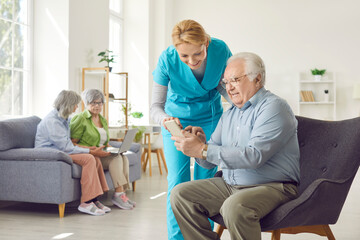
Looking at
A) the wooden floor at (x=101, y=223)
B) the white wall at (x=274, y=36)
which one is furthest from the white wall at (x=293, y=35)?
the wooden floor at (x=101, y=223)

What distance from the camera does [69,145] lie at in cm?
396

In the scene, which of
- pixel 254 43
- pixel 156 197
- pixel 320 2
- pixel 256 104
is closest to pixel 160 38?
pixel 254 43

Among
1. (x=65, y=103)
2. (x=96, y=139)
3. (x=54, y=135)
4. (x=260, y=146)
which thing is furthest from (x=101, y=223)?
(x=260, y=146)

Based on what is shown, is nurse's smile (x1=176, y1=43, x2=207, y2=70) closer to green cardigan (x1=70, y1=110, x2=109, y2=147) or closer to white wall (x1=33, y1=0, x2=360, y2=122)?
green cardigan (x1=70, y1=110, x2=109, y2=147)

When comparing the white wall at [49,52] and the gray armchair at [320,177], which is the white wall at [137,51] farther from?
the gray armchair at [320,177]

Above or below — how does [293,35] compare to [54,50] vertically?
above

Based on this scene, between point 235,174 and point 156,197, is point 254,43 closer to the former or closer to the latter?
point 156,197

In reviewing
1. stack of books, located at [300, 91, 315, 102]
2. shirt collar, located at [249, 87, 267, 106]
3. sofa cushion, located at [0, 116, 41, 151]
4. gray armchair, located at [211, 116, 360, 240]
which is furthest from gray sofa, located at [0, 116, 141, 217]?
stack of books, located at [300, 91, 315, 102]

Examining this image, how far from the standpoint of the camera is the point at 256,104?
6.68 ft

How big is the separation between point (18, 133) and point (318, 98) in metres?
5.56

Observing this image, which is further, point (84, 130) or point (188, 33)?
point (84, 130)

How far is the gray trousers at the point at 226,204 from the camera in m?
1.78

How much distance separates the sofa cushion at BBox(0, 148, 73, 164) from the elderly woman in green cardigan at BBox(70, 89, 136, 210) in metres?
0.49

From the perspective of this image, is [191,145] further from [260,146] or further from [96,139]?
[96,139]
